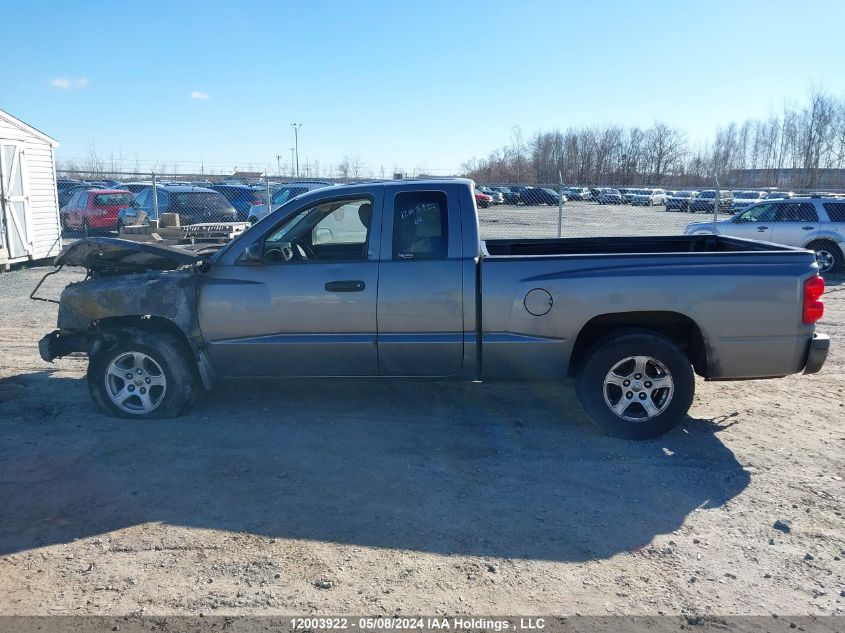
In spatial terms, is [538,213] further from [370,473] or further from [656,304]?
[370,473]

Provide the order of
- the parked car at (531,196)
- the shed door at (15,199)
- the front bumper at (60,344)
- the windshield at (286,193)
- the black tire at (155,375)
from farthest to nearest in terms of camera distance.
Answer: the parked car at (531,196)
the windshield at (286,193)
the shed door at (15,199)
the front bumper at (60,344)
the black tire at (155,375)

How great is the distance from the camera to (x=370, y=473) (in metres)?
4.94

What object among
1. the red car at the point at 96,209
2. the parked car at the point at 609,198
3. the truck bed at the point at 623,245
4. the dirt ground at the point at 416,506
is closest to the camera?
the dirt ground at the point at 416,506

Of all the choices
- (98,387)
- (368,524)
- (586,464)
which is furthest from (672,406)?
(98,387)

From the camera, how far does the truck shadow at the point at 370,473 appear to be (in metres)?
4.18

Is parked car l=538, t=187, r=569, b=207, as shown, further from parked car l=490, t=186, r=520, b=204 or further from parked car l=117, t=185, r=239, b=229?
parked car l=117, t=185, r=239, b=229

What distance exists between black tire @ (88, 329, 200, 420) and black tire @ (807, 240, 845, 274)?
13842mm

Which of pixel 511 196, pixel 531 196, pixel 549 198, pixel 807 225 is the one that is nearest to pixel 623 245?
pixel 807 225

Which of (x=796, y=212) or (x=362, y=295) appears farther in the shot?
(x=796, y=212)

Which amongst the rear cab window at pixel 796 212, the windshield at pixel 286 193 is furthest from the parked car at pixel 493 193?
the rear cab window at pixel 796 212

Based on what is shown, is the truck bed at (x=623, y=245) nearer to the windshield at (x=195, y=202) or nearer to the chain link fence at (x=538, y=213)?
the chain link fence at (x=538, y=213)

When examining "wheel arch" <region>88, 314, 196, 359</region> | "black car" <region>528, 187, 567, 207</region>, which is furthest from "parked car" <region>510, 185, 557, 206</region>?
"wheel arch" <region>88, 314, 196, 359</region>

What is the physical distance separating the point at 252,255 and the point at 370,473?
1945mm

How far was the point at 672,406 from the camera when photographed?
5418 millimetres
